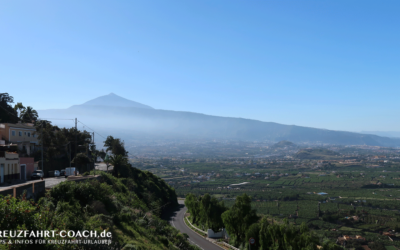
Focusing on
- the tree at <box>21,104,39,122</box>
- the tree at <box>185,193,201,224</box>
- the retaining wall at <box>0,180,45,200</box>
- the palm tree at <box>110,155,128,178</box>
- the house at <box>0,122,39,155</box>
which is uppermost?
the tree at <box>21,104,39,122</box>

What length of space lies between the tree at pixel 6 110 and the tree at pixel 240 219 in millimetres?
28312

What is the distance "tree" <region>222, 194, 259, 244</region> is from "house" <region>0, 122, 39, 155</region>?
2136cm

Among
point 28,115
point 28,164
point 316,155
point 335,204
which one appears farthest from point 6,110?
point 316,155

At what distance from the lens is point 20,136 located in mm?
27250

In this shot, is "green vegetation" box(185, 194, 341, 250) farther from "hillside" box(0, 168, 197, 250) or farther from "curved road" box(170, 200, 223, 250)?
"hillside" box(0, 168, 197, 250)

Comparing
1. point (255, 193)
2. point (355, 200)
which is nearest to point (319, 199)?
point (355, 200)

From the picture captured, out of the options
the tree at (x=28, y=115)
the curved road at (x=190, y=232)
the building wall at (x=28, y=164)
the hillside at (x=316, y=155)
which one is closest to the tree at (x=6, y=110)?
the tree at (x=28, y=115)

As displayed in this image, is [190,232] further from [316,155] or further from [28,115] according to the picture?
[316,155]

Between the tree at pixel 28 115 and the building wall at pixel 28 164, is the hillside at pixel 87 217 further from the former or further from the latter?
the tree at pixel 28 115

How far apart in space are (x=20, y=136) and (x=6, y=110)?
7719 millimetres

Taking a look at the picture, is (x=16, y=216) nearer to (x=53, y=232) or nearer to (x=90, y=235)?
(x=53, y=232)

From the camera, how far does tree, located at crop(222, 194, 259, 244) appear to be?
67.2 feet

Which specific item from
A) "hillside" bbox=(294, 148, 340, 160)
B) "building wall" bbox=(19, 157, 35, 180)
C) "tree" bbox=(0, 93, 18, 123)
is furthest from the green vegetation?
"hillside" bbox=(294, 148, 340, 160)

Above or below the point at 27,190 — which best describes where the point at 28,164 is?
below
